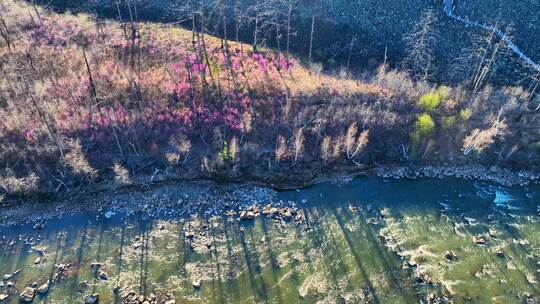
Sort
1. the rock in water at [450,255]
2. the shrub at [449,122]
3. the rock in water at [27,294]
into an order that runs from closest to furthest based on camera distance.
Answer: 1. the rock in water at [27,294]
2. the rock in water at [450,255]
3. the shrub at [449,122]

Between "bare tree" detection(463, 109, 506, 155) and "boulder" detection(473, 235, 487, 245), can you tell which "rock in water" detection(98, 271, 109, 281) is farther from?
"bare tree" detection(463, 109, 506, 155)

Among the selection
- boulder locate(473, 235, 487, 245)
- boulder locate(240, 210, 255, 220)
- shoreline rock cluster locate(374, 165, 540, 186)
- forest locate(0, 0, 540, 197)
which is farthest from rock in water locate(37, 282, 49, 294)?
boulder locate(473, 235, 487, 245)

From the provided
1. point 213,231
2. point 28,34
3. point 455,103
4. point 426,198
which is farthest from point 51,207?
point 455,103

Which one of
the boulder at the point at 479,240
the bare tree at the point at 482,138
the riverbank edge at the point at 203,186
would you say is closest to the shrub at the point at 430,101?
the bare tree at the point at 482,138

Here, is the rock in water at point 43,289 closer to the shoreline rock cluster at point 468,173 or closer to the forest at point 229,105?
the forest at point 229,105

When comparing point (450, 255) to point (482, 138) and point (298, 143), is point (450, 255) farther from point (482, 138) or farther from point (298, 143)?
point (298, 143)

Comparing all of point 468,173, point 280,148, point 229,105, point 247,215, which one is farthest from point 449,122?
point 247,215
